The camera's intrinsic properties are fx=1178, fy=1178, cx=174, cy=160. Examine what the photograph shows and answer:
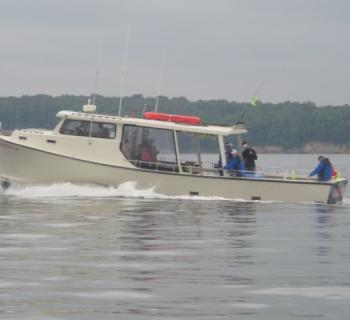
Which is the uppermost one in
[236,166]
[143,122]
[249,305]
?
[143,122]

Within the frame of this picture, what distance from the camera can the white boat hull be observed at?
30.6 meters

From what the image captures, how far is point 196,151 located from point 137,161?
5.47 feet

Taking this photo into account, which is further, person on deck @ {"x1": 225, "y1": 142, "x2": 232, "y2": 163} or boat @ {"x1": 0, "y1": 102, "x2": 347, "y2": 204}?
person on deck @ {"x1": 225, "y1": 142, "x2": 232, "y2": 163}

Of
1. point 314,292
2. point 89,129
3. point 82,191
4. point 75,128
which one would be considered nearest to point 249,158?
point 89,129

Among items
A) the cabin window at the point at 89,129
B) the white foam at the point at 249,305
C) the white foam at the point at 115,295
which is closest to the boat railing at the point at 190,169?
the cabin window at the point at 89,129

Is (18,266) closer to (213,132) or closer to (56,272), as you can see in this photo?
(56,272)

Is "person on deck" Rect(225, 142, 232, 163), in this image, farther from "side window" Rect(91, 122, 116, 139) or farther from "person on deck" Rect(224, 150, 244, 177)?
"side window" Rect(91, 122, 116, 139)

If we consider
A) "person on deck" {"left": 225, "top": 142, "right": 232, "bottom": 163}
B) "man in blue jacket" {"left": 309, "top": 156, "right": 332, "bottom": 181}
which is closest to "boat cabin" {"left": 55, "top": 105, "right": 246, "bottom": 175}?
"person on deck" {"left": 225, "top": 142, "right": 232, "bottom": 163}

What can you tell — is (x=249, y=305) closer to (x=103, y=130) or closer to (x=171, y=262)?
(x=171, y=262)

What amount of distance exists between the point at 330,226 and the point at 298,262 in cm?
710

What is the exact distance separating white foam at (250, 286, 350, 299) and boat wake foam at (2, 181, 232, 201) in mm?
17672

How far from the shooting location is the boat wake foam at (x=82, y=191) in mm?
30766

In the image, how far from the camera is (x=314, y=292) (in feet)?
41.6

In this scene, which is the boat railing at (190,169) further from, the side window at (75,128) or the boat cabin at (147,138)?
the side window at (75,128)
